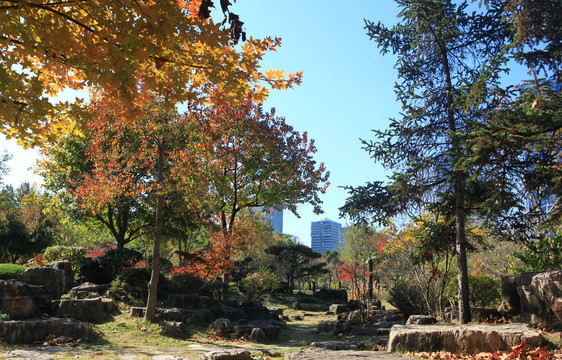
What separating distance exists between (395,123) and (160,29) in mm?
8310

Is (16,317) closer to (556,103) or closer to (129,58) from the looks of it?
(129,58)

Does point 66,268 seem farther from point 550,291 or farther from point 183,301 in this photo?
point 550,291

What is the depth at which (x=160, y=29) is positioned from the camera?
3066 millimetres

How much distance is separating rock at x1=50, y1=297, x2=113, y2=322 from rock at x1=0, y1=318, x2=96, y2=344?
65.6 inches

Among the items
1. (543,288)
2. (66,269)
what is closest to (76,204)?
(66,269)

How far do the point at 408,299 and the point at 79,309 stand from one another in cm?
937

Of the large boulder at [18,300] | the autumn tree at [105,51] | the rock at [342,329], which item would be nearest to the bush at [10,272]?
the large boulder at [18,300]

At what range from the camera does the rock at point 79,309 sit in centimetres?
848

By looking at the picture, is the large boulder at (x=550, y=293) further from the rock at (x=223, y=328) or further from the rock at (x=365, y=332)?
the rock at (x=223, y=328)

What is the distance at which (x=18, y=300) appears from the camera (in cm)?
738

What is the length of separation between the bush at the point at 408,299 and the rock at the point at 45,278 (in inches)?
389

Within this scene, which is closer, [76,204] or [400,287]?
[400,287]

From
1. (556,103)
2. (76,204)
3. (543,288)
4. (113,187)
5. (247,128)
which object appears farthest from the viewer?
(76,204)

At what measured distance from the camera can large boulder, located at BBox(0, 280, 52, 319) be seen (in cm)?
722
